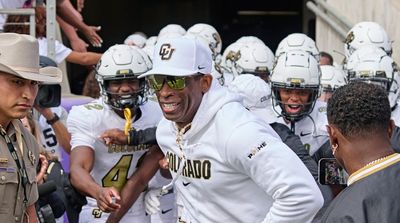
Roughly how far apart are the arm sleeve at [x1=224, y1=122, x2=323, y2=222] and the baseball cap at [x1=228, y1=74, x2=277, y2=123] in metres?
1.44

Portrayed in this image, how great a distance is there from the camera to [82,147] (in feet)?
16.9

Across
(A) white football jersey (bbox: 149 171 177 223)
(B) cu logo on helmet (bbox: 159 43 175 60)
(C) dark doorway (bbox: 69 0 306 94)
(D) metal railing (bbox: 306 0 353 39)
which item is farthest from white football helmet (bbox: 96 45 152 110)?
(C) dark doorway (bbox: 69 0 306 94)

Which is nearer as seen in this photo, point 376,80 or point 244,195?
point 244,195

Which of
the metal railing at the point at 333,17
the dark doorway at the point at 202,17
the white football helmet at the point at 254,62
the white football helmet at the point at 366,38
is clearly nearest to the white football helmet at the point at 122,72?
the white football helmet at the point at 254,62

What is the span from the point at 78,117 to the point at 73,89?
7.99 m

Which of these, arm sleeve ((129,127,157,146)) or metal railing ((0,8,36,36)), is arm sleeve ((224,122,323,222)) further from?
metal railing ((0,8,36,36))

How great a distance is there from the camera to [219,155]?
13.0 ft

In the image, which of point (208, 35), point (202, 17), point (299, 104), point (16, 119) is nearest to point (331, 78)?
point (208, 35)

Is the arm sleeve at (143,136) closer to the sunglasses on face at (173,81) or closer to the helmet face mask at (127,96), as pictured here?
the helmet face mask at (127,96)

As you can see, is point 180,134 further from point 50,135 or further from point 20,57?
point 50,135

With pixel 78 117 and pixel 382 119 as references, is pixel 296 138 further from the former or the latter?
pixel 382 119

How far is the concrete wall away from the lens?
377 inches

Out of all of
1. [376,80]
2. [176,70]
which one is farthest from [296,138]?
[376,80]

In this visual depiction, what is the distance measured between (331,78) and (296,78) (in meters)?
1.61
